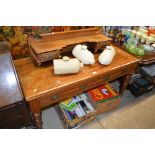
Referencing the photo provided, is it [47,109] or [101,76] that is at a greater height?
[101,76]

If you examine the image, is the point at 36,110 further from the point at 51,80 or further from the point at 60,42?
the point at 60,42

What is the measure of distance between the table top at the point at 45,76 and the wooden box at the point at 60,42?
0.33 ft

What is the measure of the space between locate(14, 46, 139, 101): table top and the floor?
789 mm

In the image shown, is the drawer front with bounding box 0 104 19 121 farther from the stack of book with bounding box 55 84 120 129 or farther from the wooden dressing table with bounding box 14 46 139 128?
the stack of book with bounding box 55 84 120 129

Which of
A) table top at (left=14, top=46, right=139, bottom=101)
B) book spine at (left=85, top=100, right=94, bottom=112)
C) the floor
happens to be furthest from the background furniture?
book spine at (left=85, top=100, right=94, bottom=112)

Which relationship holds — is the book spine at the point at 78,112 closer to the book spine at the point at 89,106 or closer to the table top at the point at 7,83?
the book spine at the point at 89,106

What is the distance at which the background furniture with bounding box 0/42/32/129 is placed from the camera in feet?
3.00

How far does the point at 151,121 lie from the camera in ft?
6.33

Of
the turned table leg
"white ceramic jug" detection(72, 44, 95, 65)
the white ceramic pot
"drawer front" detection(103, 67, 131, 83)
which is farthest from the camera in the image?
"drawer front" detection(103, 67, 131, 83)
